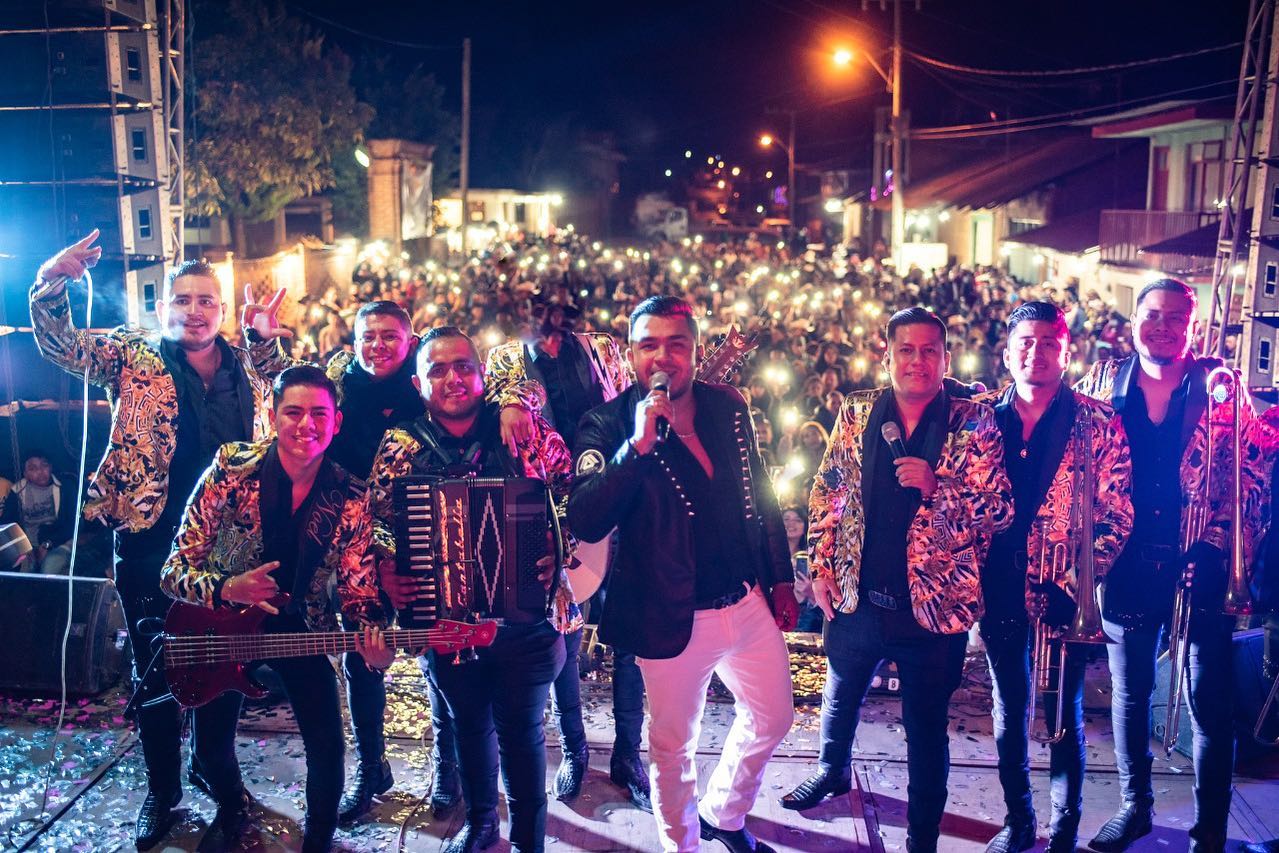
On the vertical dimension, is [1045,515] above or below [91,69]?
below

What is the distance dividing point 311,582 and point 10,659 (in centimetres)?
306

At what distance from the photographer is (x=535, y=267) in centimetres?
2831

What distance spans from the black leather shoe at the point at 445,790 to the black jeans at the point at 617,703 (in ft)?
1.71

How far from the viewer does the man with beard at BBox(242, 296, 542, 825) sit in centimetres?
500

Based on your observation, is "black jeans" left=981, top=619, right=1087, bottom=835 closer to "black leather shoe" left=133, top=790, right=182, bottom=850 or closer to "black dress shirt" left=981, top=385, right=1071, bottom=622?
"black dress shirt" left=981, top=385, right=1071, bottom=622

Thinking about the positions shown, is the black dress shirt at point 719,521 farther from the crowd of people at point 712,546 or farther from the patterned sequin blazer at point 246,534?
the patterned sequin blazer at point 246,534

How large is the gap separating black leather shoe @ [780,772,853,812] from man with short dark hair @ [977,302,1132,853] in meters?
0.83

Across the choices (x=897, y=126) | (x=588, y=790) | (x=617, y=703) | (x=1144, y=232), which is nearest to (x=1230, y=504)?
(x=617, y=703)

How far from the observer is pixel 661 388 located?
393cm

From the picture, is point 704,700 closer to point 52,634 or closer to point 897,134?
point 52,634

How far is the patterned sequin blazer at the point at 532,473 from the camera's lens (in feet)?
13.8

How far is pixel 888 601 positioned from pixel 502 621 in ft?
4.75

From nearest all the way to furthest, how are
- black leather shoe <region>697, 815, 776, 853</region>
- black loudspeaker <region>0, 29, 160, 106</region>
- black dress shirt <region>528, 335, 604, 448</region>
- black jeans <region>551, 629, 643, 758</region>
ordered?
black leather shoe <region>697, 815, 776, 853</region>
black jeans <region>551, 629, 643, 758</region>
black dress shirt <region>528, 335, 604, 448</region>
black loudspeaker <region>0, 29, 160, 106</region>

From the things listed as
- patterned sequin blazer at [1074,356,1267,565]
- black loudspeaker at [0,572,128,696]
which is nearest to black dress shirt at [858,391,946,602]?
patterned sequin blazer at [1074,356,1267,565]
